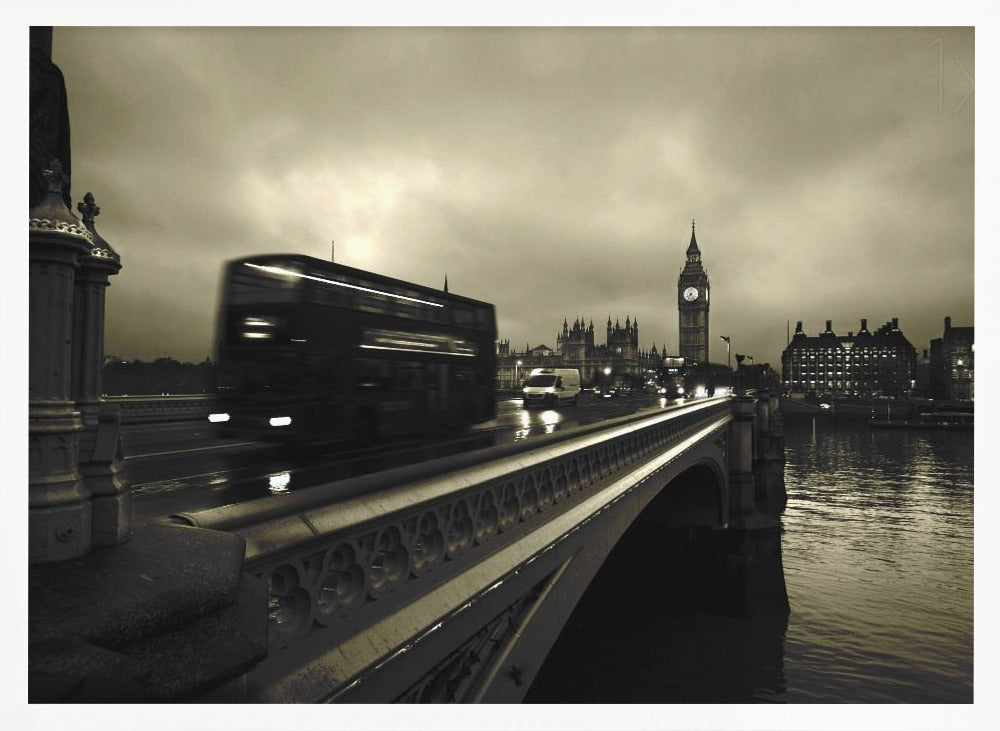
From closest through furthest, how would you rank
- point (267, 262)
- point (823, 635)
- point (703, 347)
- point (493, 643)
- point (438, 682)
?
point (438, 682), point (493, 643), point (267, 262), point (823, 635), point (703, 347)

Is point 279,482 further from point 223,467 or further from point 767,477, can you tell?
point 767,477

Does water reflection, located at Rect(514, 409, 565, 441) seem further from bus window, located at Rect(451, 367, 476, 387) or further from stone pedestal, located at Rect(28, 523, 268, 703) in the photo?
stone pedestal, located at Rect(28, 523, 268, 703)

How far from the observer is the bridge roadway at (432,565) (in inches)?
85.9

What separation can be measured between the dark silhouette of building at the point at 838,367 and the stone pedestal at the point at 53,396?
57.9 m

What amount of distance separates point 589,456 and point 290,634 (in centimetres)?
397

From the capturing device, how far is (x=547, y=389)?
29078 millimetres

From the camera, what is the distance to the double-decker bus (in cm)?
889

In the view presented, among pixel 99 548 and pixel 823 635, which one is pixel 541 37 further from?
pixel 823 635

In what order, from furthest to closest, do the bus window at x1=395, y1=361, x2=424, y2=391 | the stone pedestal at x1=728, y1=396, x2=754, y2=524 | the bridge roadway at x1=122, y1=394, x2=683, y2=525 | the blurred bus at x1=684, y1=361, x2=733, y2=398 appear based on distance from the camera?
the blurred bus at x1=684, y1=361, x2=733, y2=398 < the stone pedestal at x1=728, y1=396, x2=754, y2=524 < the bus window at x1=395, y1=361, x2=424, y2=391 < the bridge roadway at x1=122, y1=394, x2=683, y2=525

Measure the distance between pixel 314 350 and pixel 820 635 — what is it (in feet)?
43.8

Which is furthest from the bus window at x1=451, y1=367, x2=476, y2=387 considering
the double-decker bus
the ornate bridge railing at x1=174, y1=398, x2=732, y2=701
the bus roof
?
the ornate bridge railing at x1=174, y1=398, x2=732, y2=701

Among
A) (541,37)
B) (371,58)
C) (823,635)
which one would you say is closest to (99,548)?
(371,58)

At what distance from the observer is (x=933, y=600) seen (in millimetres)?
16859

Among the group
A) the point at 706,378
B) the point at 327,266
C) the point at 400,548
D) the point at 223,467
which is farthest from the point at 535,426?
the point at 706,378
